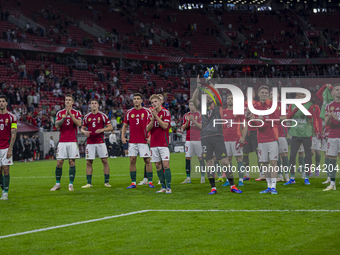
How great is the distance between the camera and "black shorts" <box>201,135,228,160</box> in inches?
375

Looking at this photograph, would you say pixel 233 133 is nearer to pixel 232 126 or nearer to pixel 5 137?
pixel 232 126

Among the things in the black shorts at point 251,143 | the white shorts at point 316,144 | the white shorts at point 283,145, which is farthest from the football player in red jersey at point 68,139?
the white shorts at point 316,144

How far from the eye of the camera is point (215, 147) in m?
9.55

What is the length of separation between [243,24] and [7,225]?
54444 mm

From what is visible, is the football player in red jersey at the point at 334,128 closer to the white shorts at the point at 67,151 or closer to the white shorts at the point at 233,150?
the white shorts at the point at 233,150

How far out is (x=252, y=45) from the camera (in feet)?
176

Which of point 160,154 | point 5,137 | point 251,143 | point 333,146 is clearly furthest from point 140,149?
point 333,146

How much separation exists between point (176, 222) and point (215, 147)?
3173 mm

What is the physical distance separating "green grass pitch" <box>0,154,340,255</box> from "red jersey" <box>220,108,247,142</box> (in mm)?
1896

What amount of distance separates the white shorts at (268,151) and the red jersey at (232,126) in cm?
250

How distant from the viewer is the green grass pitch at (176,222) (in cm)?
529

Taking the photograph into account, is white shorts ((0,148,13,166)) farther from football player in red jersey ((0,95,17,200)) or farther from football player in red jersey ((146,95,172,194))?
football player in red jersey ((146,95,172,194))

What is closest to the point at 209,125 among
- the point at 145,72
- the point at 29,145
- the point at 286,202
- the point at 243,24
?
the point at 286,202
